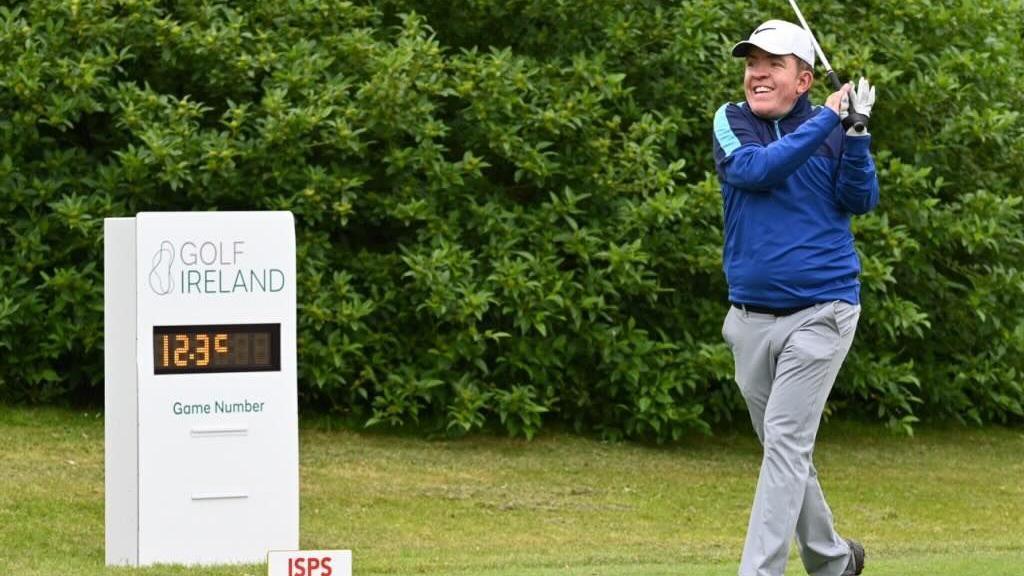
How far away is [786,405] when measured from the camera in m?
6.63

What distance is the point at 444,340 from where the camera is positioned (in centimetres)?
1251

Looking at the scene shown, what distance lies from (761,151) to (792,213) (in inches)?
11.7

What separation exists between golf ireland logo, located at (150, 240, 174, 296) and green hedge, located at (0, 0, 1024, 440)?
146 inches

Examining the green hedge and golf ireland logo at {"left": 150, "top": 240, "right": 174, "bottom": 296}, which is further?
the green hedge

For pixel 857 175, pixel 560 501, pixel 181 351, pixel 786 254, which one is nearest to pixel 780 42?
pixel 857 175

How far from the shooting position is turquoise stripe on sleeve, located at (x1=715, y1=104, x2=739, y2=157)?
6675mm

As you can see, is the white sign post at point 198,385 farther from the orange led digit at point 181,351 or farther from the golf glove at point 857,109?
the golf glove at point 857,109

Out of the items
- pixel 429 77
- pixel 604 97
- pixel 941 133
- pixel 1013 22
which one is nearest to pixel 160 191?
pixel 429 77

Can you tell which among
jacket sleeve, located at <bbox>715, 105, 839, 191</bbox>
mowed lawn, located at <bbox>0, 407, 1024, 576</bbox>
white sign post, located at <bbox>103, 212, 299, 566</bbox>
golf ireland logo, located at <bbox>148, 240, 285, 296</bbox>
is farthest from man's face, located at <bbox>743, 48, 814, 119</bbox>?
golf ireland logo, located at <bbox>148, 240, 285, 296</bbox>

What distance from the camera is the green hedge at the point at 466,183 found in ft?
40.0

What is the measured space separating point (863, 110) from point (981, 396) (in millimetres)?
8231

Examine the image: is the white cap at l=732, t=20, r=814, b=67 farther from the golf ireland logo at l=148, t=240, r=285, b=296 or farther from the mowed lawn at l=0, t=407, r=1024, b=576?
the golf ireland logo at l=148, t=240, r=285, b=296

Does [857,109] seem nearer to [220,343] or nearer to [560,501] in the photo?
[220,343]

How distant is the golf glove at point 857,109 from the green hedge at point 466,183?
566cm
